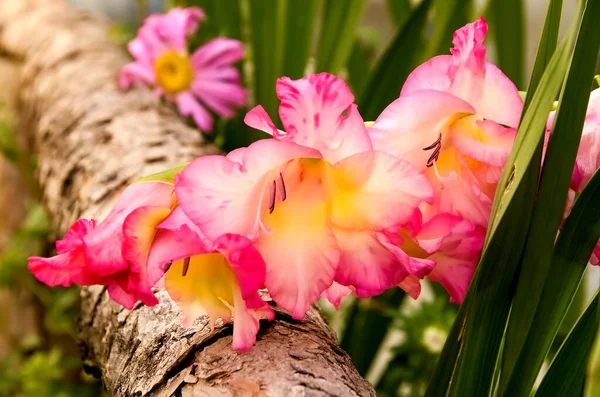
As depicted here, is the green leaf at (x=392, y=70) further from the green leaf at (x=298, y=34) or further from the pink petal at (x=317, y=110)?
the pink petal at (x=317, y=110)

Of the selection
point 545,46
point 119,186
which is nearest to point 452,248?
point 545,46

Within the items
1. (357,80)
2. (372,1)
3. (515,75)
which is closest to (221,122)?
(357,80)

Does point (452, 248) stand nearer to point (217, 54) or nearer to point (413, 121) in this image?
point (413, 121)

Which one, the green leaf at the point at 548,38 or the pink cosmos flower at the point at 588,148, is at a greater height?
the green leaf at the point at 548,38

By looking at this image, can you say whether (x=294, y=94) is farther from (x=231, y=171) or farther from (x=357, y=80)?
(x=357, y=80)

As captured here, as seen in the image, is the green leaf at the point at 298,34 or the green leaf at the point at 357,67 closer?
the green leaf at the point at 298,34

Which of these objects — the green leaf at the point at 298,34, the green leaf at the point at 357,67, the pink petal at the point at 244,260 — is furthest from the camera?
the green leaf at the point at 357,67

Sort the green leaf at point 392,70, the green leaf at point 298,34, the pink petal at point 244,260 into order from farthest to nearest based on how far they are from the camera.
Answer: the green leaf at point 298,34 → the green leaf at point 392,70 → the pink petal at point 244,260

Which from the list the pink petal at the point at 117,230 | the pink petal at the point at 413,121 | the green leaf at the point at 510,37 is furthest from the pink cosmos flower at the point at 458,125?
the green leaf at the point at 510,37
